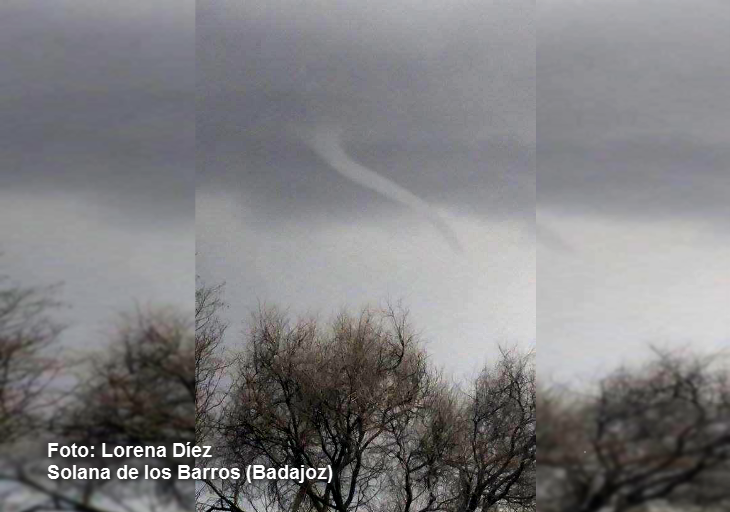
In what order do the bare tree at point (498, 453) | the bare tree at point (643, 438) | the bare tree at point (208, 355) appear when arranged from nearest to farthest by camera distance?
1. the bare tree at point (643, 438)
2. the bare tree at point (208, 355)
3. the bare tree at point (498, 453)

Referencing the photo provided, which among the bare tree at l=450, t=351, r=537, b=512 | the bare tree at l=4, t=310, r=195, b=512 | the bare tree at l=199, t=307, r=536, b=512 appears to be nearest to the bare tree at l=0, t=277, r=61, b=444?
the bare tree at l=4, t=310, r=195, b=512

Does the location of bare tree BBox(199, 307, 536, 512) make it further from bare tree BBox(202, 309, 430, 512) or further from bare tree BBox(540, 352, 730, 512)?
bare tree BBox(540, 352, 730, 512)

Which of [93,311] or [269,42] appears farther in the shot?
[269,42]

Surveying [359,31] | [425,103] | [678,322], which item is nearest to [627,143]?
[678,322]

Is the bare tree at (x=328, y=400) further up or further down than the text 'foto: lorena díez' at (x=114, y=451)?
further up

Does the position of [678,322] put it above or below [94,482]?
above

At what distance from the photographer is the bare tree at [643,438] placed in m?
3.13

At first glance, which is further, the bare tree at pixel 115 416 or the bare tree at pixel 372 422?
the bare tree at pixel 372 422

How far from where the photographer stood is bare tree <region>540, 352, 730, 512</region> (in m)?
3.13

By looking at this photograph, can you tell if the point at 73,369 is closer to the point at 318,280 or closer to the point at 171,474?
the point at 171,474

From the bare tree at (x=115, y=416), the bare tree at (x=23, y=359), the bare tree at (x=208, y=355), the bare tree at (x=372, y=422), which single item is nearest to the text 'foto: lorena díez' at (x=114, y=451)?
the bare tree at (x=115, y=416)

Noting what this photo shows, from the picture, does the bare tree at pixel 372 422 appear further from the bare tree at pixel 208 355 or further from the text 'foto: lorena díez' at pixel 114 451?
the text 'foto: lorena díez' at pixel 114 451

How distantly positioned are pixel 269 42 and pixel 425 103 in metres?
0.81

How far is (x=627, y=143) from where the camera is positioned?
10.8 ft
